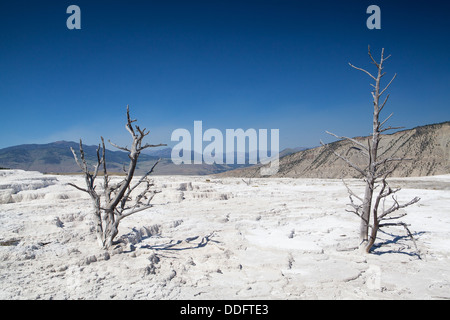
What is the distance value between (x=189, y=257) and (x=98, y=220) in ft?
6.92

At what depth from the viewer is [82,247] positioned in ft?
19.7

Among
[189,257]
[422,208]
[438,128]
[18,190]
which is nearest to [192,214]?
[189,257]

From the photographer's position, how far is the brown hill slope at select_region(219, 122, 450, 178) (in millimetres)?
45594

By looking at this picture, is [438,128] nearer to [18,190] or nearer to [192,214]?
[192,214]

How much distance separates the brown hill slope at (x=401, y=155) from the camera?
1795 inches

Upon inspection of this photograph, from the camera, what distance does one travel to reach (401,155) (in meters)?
49.8

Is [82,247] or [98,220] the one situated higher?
[98,220]

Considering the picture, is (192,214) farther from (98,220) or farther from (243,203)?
(98,220)
